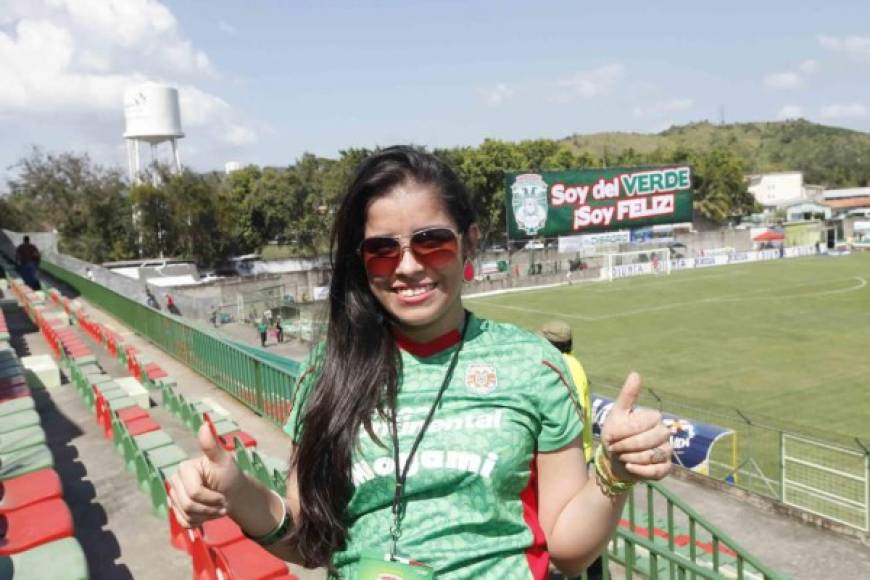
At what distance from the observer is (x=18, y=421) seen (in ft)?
19.6

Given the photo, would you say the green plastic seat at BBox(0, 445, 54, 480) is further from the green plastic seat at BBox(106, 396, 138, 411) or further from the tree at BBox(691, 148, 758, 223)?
the tree at BBox(691, 148, 758, 223)

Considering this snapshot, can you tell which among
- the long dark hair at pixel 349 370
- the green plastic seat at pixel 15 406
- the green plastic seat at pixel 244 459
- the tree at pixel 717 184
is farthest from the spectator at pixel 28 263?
the tree at pixel 717 184

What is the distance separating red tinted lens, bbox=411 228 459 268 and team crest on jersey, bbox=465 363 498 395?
30 centimetres

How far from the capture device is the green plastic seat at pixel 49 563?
315cm

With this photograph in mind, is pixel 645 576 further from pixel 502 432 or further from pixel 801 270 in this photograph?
pixel 801 270

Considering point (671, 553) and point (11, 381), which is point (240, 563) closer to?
point (671, 553)

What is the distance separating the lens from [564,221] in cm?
4316

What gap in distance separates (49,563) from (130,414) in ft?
11.7

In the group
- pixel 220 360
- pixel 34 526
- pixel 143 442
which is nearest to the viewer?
pixel 34 526

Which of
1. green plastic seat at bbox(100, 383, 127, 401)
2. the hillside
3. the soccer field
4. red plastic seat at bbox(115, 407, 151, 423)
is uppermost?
the hillside

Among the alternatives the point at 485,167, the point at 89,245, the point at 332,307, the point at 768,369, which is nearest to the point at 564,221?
the point at 485,167

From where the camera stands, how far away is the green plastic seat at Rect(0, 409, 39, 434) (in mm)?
5816

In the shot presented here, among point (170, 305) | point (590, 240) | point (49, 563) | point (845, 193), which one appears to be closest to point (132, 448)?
point (49, 563)

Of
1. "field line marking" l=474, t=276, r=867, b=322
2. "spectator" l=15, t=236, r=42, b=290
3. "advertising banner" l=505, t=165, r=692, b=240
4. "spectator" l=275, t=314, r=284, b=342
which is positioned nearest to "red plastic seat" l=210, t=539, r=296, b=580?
"spectator" l=15, t=236, r=42, b=290
